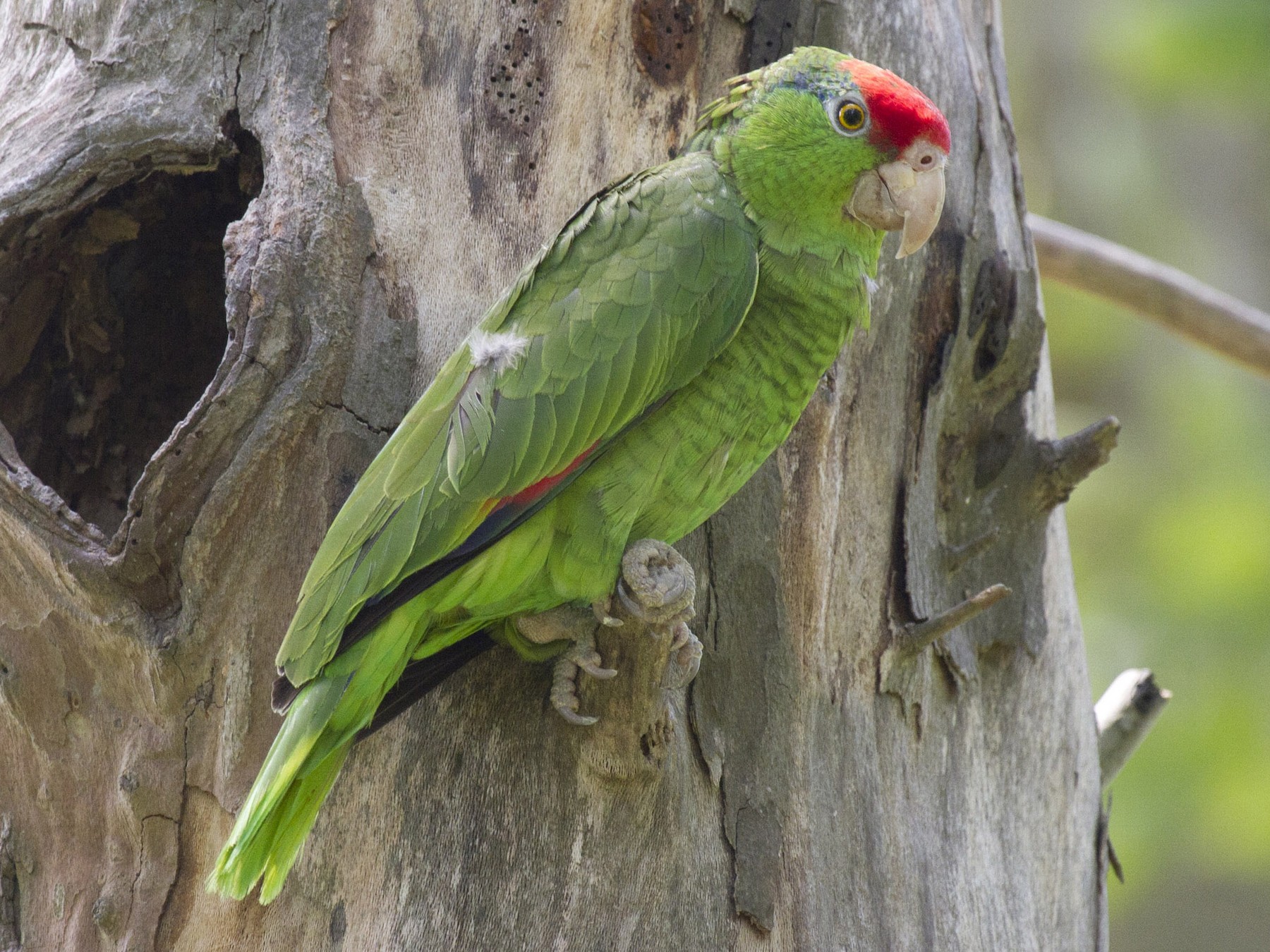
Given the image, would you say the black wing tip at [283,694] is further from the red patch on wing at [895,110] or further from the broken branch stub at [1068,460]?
the broken branch stub at [1068,460]

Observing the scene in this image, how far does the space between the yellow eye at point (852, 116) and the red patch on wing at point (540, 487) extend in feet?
2.66

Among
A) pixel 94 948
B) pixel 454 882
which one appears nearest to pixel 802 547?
pixel 454 882

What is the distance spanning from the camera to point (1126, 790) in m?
6.09

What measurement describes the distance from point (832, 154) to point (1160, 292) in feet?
6.90

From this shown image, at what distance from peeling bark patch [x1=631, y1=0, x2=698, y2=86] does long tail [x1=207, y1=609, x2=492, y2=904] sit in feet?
4.18

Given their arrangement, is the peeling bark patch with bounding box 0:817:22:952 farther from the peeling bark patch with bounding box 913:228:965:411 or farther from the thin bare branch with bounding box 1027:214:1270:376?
the thin bare branch with bounding box 1027:214:1270:376

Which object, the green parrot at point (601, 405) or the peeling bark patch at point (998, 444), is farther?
the peeling bark patch at point (998, 444)

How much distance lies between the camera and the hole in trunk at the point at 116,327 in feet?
8.18

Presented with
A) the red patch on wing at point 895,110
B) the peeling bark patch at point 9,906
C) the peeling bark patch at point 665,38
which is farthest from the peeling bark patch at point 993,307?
the peeling bark patch at point 9,906


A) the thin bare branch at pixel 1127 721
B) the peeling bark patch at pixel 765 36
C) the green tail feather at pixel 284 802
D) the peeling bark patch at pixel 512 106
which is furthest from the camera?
the thin bare branch at pixel 1127 721

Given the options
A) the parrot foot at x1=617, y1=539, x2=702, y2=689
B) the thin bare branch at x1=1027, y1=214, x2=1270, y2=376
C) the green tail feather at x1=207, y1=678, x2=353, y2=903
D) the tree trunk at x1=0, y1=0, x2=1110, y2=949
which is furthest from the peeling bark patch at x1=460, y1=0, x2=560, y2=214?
the thin bare branch at x1=1027, y1=214, x2=1270, y2=376

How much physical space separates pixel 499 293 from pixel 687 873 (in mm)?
1171

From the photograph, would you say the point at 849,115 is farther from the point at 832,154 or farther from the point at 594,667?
the point at 594,667

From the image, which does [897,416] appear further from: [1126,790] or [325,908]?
[1126,790]
